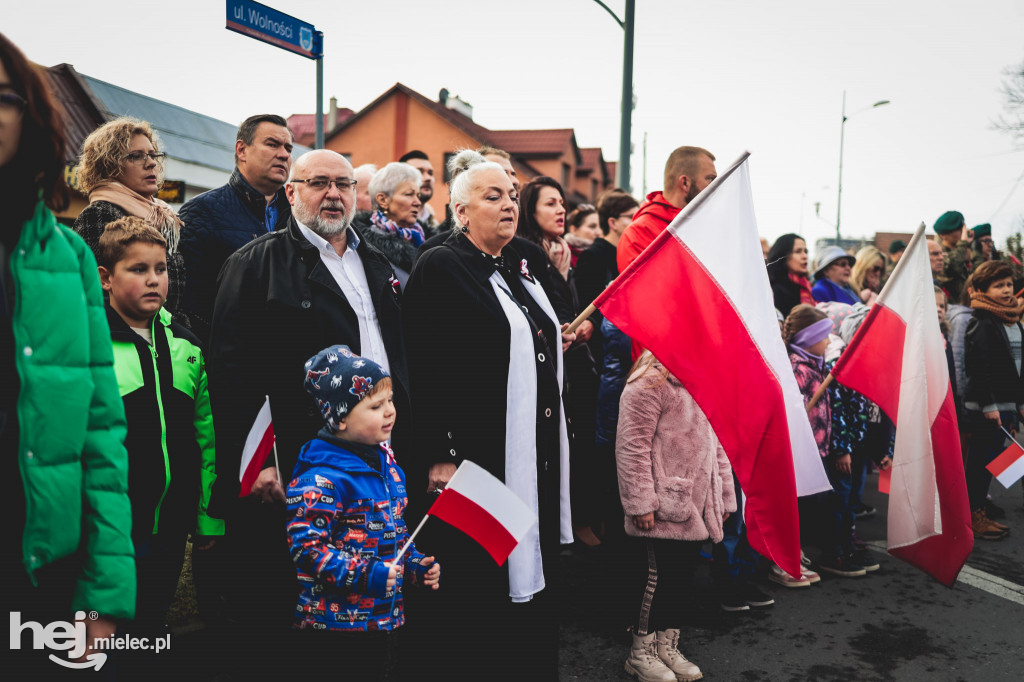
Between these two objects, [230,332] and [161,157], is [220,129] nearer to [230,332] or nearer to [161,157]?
[161,157]

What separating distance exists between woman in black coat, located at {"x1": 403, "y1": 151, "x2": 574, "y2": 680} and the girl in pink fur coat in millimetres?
541

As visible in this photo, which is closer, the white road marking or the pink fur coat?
the pink fur coat

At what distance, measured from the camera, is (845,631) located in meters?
4.32

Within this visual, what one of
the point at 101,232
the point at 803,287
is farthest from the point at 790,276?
the point at 101,232

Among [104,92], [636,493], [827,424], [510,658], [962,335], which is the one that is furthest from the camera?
[104,92]

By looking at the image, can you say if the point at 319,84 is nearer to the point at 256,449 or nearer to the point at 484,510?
the point at 256,449

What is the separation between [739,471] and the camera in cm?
325

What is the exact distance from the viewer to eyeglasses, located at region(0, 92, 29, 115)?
1.59m

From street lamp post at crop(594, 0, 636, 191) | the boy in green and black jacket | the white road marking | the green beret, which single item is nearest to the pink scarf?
the boy in green and black jacket

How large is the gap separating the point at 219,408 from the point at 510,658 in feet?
5.12

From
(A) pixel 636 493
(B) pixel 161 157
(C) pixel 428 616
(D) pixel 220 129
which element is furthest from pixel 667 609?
(D) pixel 220 129

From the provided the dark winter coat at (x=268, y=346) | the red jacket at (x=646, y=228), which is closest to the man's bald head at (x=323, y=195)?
the dark winter coat at (x=268, y=346)

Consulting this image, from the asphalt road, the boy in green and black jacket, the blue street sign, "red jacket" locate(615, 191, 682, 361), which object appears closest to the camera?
the boy in green and black jacket

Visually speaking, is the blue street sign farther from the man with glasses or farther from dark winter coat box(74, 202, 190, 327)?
the man with glasses
